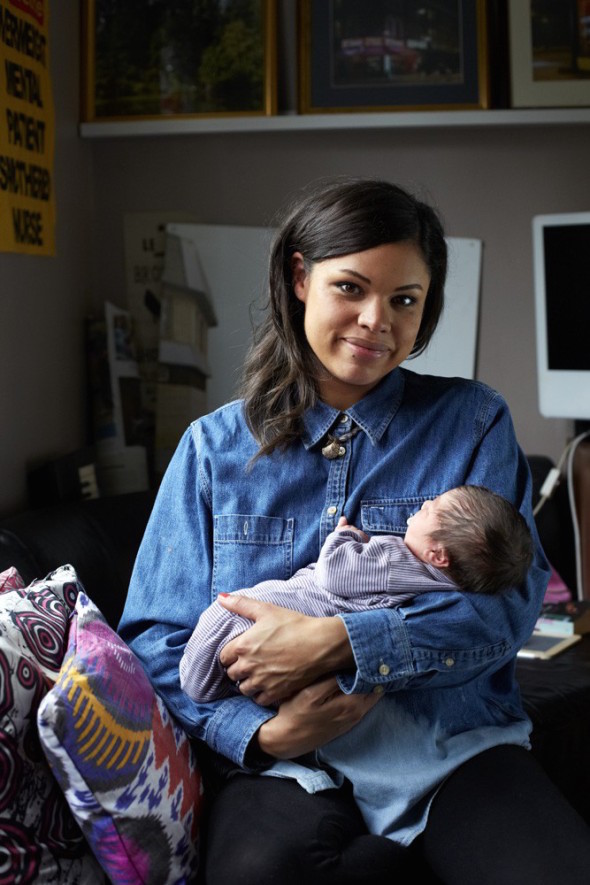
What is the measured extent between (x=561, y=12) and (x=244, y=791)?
81.0 inches

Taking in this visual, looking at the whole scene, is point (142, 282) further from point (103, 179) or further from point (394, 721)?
point (394, 721)

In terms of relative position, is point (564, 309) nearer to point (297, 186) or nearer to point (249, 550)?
point (297, 186)

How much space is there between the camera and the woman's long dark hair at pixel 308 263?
56.9 inches

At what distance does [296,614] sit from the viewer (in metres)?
1.36

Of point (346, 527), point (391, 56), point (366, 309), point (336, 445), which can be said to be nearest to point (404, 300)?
point (366, 309)

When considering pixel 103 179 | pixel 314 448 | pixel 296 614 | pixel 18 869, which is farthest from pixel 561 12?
pixel 18 869

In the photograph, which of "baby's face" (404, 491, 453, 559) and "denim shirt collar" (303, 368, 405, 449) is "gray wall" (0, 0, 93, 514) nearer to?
"denim shirt collar" (303, 368, 405, 449)

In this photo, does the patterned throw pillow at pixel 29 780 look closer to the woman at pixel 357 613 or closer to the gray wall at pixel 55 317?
the woman at pixel 357 613

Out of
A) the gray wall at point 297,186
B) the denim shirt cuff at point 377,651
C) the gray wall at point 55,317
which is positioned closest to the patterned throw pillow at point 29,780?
the denim shirt cuff at point 377,651

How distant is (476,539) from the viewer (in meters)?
1.33

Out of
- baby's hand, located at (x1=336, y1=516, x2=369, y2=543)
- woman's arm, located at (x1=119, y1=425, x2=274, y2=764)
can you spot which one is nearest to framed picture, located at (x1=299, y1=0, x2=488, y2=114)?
woman's arm, located at (x1=119, y1=425, x2=274, y2=764)

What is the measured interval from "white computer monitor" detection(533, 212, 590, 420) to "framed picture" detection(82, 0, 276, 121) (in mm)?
770

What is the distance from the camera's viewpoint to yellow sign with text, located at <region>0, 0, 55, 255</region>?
2.17 metres

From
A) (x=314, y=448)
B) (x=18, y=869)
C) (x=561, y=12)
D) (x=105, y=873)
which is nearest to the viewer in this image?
(x=18, y=869)
